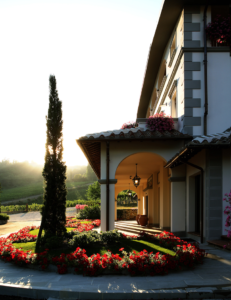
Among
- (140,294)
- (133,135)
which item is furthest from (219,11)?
(140,294)

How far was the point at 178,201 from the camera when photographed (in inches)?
410

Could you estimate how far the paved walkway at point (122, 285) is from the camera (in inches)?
180

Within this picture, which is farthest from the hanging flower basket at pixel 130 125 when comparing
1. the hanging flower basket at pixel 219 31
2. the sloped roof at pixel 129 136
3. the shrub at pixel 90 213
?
the shrub at pixel 90 213

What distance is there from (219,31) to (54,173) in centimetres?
768

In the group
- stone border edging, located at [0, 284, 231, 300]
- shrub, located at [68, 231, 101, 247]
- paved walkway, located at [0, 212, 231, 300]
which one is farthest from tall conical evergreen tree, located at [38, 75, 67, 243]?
stone border edging, located at [0, 284, 231, 300]

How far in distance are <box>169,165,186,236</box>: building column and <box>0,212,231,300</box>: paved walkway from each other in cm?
433

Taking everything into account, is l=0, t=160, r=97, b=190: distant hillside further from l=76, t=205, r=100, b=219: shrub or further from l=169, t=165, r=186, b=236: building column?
l=169, t=165, r=186, b=236: building column

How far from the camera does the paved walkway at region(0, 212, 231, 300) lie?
4562mm

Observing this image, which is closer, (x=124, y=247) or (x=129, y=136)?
(x=124, y=247)

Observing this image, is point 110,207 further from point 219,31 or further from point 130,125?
point 219,31

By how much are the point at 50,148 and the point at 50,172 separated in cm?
78

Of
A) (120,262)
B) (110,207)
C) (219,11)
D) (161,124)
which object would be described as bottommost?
(120,262)

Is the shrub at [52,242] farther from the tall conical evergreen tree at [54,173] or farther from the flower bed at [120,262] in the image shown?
the flower bed at [120,262]

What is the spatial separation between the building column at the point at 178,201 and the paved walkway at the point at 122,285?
4.33 m
